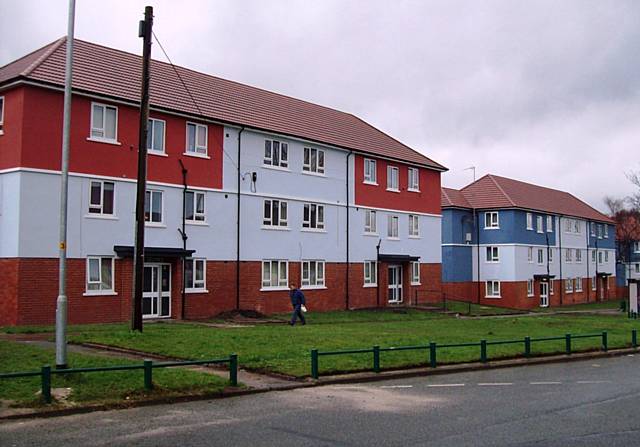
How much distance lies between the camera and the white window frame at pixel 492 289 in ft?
187

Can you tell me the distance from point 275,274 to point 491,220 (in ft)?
94.5

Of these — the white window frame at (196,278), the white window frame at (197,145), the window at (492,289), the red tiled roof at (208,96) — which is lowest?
the window at (492,289)

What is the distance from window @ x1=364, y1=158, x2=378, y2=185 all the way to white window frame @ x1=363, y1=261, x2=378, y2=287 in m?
4.53

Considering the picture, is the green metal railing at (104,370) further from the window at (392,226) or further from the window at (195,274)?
the window at (392,226)

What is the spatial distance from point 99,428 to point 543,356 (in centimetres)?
1295

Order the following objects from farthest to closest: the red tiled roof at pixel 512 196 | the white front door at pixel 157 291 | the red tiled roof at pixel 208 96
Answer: the red tiled roof at pixel 512 196, the white front door at pixel 157 291, the red tiled roof at pixel 208 96

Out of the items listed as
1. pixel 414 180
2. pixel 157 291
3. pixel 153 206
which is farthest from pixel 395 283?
pixel 153 206

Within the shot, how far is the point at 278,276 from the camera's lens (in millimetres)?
34500

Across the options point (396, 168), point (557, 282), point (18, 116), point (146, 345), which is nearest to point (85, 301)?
point (18, 116)

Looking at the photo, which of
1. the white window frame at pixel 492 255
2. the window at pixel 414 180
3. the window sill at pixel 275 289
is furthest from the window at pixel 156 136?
the white window frame at pixel 492 255

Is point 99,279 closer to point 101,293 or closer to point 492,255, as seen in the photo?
point 101,293

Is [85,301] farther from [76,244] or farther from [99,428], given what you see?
[99,428]

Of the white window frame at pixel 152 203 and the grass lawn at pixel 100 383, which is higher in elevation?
the white window frame at pixel 152 203

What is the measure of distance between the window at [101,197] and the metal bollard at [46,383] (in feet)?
55.1
